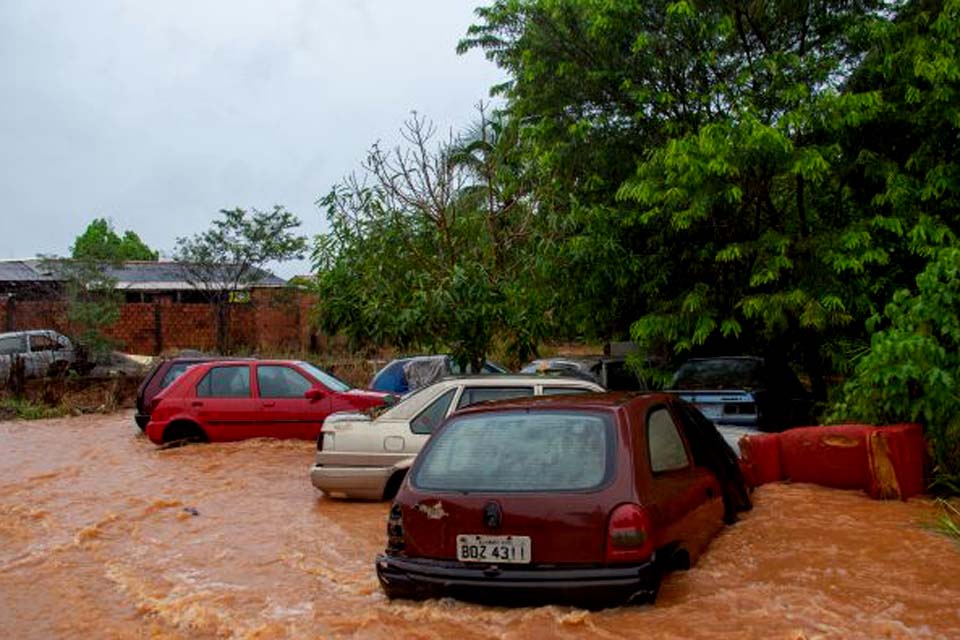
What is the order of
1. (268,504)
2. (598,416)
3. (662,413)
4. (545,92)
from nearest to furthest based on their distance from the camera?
(598,416), (662,413), (268,504), (545,92)

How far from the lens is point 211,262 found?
28.5 m

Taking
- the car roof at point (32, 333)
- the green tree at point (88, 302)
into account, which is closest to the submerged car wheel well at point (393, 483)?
the green tree at point (88, 302)

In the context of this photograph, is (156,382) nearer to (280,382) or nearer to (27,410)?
(280,382)

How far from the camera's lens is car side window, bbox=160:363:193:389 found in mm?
15688

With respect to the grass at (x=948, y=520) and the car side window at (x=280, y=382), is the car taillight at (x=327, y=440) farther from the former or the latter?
the grass at (x=948, y=520)

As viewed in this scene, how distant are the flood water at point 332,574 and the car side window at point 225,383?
221 centimetres

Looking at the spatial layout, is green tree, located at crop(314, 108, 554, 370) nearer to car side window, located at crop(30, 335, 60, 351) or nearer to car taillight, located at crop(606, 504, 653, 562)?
Result: car taillight, located at crop(606, 504, 653, 562)

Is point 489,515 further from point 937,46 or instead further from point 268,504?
point 937,46

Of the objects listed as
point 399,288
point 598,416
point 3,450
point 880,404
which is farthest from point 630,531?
point 3,450

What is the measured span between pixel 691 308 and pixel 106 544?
324 inches

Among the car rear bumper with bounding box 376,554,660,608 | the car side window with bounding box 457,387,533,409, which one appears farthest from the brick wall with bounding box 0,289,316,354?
the car rear bumper with bounding box 376,554,660,608

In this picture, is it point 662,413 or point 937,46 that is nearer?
point 662,413

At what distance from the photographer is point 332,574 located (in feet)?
23.1

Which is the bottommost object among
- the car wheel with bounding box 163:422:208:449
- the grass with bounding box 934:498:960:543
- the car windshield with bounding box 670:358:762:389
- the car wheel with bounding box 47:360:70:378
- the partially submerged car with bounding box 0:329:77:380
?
the grass with bounding box 934:498:960:543
